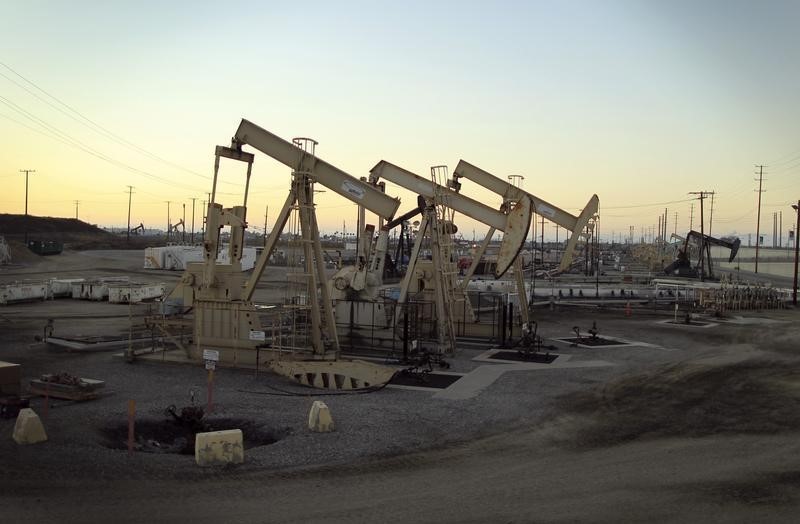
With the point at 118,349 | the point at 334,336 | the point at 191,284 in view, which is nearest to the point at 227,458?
the point at 334,336

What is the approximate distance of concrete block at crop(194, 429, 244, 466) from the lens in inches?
343

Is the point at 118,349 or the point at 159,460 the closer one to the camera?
the point at 159,460

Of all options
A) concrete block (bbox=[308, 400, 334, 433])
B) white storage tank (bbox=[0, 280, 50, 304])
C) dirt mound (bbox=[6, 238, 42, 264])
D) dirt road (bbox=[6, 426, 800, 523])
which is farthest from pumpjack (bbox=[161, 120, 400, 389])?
dirt mound (bbox=[6, 238, 42, 264])

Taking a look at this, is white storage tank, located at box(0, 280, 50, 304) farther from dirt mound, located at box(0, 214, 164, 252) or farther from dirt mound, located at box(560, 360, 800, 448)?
dirt mound, located at box(0, 214, 164, 252)

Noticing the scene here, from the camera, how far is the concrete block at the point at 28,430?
367 inches

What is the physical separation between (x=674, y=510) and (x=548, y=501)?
4.40 feet

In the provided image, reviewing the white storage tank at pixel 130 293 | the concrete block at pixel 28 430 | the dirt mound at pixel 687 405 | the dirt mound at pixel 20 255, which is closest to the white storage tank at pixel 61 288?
the white storage tank at pixel 130 293

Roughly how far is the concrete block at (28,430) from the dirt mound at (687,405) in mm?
7805

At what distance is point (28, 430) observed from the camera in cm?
934

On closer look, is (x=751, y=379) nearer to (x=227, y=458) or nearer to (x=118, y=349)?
(x=227, y=458)

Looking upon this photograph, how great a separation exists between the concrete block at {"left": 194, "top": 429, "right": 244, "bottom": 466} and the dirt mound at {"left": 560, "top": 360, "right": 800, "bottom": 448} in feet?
16.4

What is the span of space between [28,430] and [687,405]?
11337mm

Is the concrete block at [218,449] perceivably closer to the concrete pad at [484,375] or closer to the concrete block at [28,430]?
the concrete block at [28,430]

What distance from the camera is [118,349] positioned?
18.5 metres
